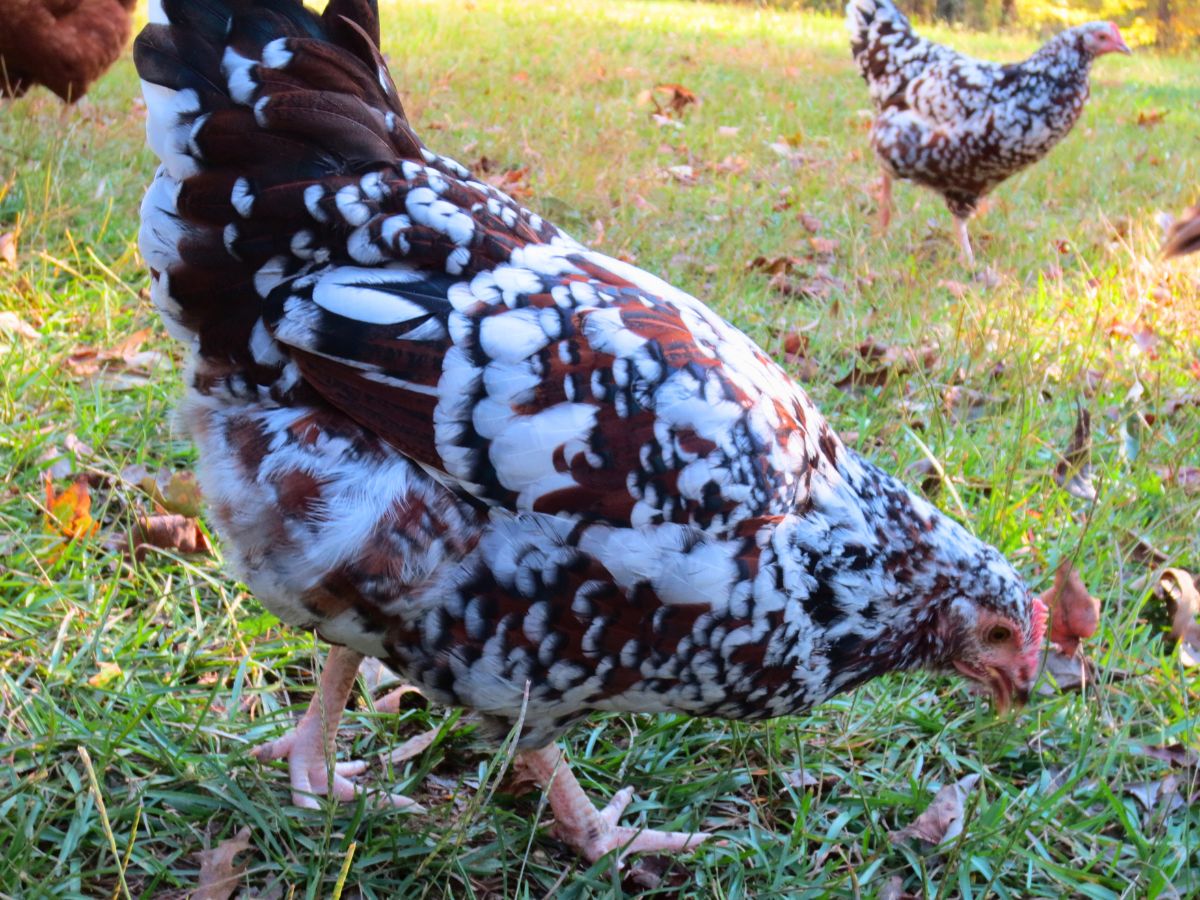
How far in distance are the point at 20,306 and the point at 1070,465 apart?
10.9 feet

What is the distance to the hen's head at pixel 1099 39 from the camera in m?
6.49

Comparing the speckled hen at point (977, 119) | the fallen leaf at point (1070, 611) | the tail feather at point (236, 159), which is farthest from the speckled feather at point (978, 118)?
the tail feather at point (236, 159)

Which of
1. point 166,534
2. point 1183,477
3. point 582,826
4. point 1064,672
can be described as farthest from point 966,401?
point 166,534

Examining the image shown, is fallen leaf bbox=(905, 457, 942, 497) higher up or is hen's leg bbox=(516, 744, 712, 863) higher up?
fallen leaf bbox=(905, 457, 942, 497)

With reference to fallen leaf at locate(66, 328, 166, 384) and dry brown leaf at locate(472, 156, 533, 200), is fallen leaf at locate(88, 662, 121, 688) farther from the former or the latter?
dry brown leaf at locate(472, 156, 533, 200)

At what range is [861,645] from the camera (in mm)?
2047

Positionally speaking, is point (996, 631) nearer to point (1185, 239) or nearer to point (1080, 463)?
point (1185, 239)

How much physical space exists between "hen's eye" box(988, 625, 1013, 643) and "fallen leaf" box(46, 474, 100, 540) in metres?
2.12

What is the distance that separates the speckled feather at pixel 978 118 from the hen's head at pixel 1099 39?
Result: 0.01 m

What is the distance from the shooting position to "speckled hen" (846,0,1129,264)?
6.12 m

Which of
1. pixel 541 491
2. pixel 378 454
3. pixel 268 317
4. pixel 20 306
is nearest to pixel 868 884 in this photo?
pixel 541 491

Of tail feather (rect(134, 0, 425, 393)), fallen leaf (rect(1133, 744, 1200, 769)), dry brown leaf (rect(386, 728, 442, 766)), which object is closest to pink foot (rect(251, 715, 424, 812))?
dry brown leaf (rect(386, 728, 442, 766))

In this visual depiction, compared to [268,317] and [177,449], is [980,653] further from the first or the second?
[177,449]

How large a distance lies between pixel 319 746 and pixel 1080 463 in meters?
2.31
